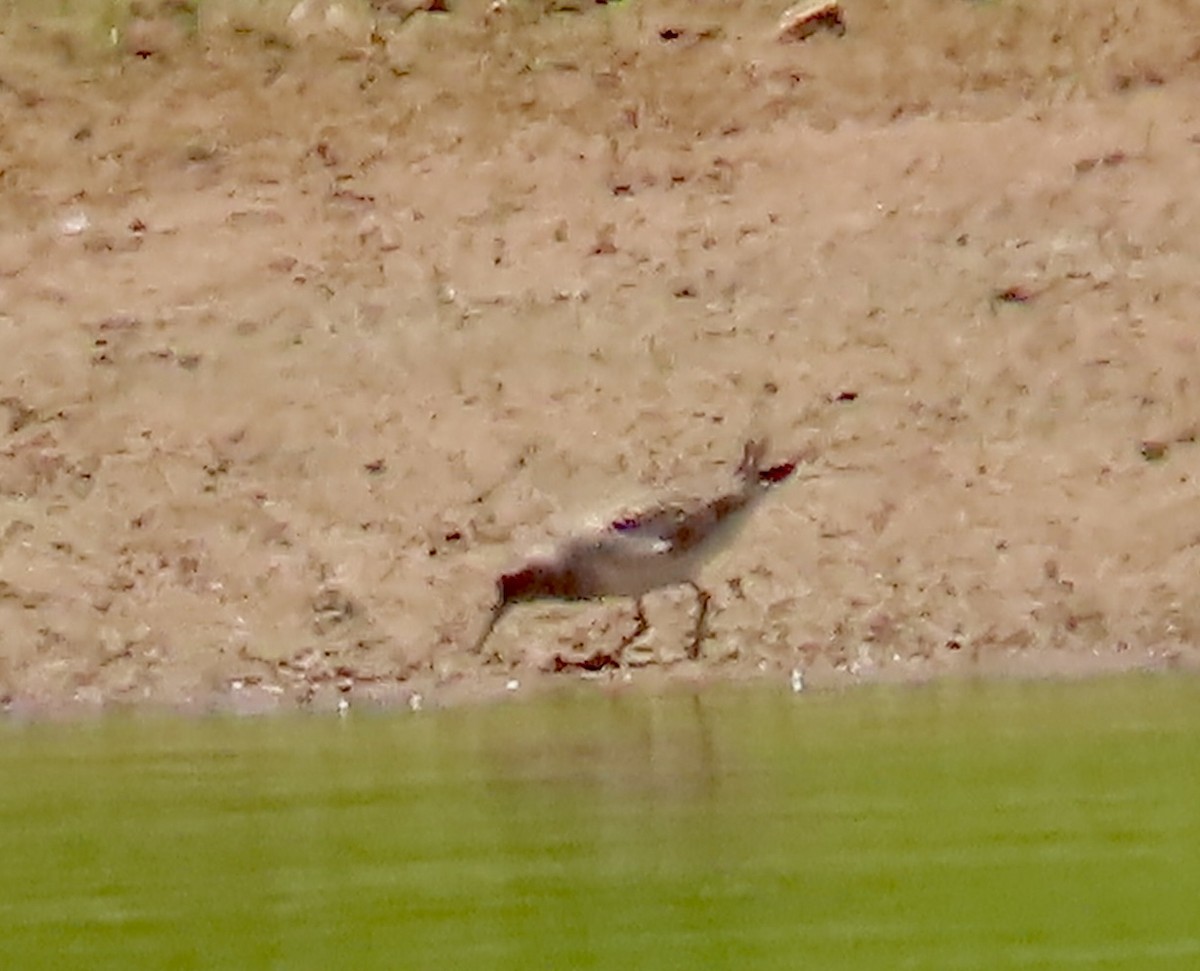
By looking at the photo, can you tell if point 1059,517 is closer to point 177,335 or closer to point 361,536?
point 361,536

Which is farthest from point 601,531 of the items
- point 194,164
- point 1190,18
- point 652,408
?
point 1190,18

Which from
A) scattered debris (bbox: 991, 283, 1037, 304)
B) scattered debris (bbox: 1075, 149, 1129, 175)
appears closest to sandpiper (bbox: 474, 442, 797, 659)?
scattered debris (bbox: 991, 283, 1037, 304)

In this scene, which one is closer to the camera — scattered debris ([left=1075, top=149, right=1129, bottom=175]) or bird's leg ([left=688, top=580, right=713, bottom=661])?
bird's leg ([left=688, top=580, right=713, bottom=661])

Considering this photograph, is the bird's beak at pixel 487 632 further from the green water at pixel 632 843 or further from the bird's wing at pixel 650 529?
the green water at pixel 632 843

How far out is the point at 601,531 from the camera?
609 cm

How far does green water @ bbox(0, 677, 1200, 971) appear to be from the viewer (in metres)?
3.20

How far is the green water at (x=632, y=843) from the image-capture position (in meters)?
3.20

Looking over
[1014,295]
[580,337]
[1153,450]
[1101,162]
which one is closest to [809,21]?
[1101,162]

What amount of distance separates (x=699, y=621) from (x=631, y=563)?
229 millimetres

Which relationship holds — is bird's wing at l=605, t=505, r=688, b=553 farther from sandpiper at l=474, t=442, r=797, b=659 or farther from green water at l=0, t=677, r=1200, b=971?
green water at l=0, t=677, r=1200, b=971

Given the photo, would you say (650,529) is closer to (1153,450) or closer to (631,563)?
(631,563)

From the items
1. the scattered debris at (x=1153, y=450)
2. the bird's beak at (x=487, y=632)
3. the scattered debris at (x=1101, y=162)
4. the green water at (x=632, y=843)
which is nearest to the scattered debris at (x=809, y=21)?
the scattered debris at (x=1101, y=162)

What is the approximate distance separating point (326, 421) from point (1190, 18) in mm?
2651

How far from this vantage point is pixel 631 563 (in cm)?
607
